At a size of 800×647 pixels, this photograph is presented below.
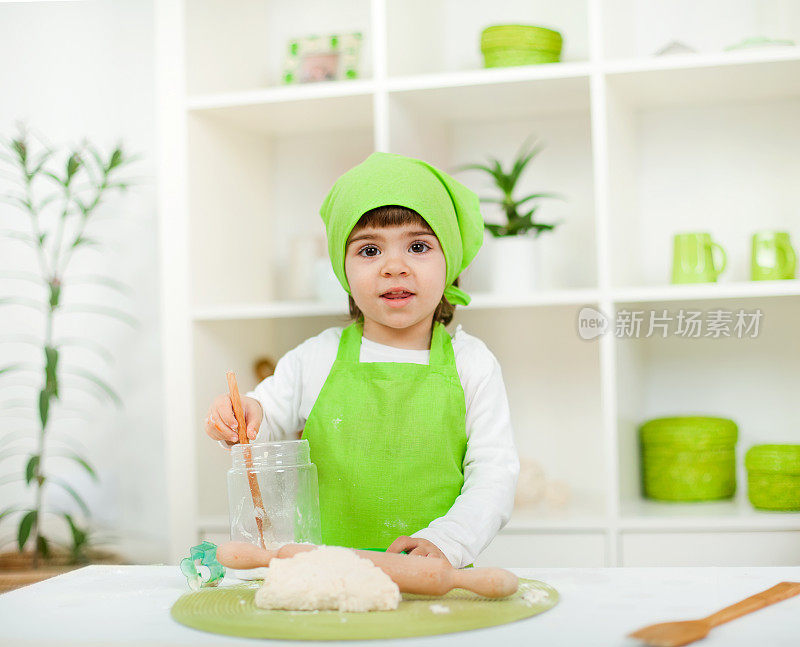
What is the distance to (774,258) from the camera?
6.21 ft

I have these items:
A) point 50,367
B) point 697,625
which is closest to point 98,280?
point 50,367

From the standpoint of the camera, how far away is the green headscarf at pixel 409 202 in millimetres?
1333

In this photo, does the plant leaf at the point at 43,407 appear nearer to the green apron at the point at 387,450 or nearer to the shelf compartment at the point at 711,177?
the green apron at the point at 387,450

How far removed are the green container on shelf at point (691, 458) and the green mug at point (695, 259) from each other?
31cm

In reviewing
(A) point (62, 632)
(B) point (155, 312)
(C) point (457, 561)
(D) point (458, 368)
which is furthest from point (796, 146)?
(A) point (62, 632)

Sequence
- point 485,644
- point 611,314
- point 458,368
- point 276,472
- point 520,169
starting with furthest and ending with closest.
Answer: point 520,169, point 611,314, point 458,368, point 276,472, point 485,644

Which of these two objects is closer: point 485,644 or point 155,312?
point 485,644

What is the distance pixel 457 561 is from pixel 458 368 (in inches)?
15.3

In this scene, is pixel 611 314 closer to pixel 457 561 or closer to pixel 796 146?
pixel 796 146

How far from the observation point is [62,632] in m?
0.78

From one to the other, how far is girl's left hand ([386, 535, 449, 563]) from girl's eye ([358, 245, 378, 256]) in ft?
1.56

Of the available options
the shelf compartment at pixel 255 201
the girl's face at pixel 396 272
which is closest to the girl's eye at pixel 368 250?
the girl's face at pixel 396 272

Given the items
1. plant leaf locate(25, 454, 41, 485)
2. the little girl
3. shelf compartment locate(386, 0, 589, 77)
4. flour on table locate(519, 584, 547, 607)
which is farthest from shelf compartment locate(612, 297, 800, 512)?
plant leaf locate(25, 454, 41, 485)

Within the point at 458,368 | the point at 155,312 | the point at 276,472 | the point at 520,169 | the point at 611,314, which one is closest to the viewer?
the point at 276,472
